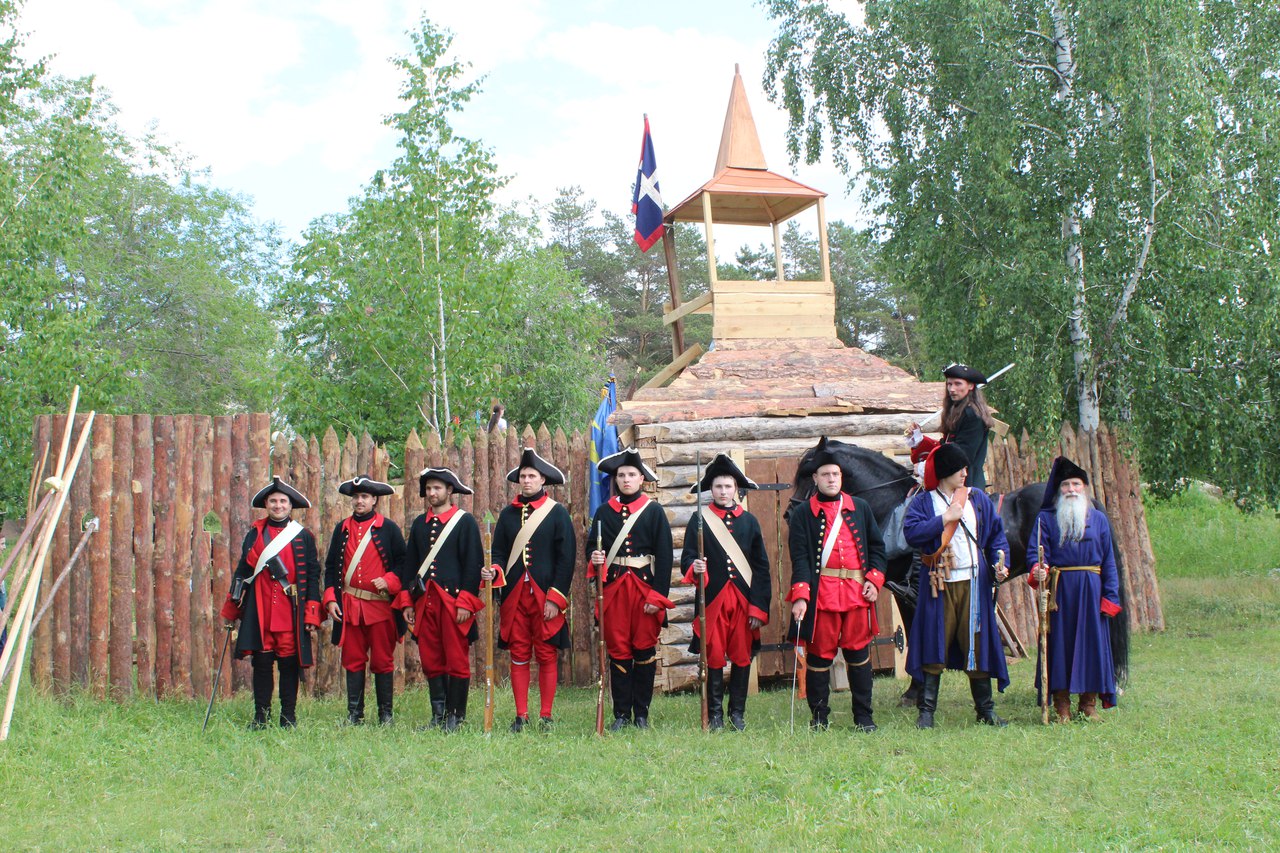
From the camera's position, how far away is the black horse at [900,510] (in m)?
7.22

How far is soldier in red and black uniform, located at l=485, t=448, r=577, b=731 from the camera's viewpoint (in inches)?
285

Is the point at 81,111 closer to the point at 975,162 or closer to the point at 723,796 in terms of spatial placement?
the point at 975,162

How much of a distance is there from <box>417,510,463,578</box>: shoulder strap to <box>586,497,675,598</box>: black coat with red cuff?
3.13 ft

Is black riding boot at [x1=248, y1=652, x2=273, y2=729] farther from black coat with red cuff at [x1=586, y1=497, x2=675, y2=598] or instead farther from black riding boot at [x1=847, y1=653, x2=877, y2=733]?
black riding boot at [x1=847, y1=653, x2=877, y2=733]

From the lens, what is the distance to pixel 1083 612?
682 centimetres

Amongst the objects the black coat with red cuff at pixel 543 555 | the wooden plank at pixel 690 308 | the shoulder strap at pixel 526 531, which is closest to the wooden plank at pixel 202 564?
the black coat with red cuff at pixel 543 555

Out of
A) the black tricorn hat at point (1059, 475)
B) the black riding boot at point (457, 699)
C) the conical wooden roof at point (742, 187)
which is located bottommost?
the black riding boot at point (457, 699)

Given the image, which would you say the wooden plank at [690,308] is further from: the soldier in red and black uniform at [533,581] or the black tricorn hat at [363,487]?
the black tricorn hat at [363,487]

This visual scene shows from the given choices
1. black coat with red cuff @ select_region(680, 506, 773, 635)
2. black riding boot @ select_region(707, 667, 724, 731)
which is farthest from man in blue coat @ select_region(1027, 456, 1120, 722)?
black riding boot @ select_region(707, 667, 724, 731)

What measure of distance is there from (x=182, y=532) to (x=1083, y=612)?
640 centimetres

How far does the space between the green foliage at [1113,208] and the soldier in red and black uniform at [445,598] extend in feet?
22.1

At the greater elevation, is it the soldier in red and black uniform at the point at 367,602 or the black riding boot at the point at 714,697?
the soldier in red and black uniform at the point at 367,602

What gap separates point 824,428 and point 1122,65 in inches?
200

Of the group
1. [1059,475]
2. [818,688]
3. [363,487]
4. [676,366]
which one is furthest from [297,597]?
[676,366]
